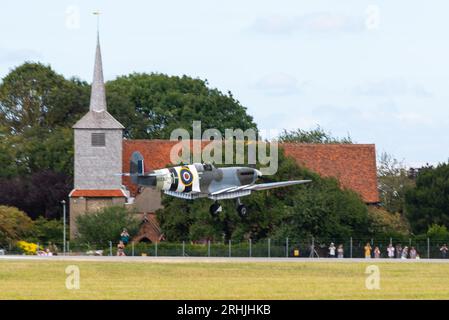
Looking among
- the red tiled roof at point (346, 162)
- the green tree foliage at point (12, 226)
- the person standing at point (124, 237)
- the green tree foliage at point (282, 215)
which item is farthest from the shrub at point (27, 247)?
the red tiled roof at point (346, 162)

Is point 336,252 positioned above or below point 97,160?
A: below

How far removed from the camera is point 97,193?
382ft

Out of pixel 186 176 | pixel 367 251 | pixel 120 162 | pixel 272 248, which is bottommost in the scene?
pixel 367 251

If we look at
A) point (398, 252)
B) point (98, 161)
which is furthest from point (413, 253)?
point (98, 161)

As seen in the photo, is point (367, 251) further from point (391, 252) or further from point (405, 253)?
point (405, 253)

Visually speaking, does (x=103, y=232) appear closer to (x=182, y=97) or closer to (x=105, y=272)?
(x=105, y=272)

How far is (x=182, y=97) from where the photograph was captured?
A: 5773 inches

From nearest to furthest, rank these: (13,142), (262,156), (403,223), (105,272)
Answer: (105,272) < (262,156) < (403,223) < (13,142)

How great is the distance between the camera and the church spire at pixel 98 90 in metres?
121

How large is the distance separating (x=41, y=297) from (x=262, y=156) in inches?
2123

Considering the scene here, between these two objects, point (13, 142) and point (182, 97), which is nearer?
point (13, 142)

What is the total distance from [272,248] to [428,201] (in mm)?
23624

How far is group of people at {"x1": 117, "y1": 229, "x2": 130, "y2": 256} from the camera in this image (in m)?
88.7
